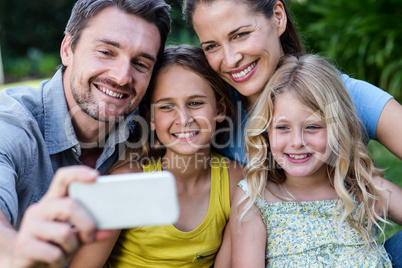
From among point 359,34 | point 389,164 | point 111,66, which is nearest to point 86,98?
point 111,66

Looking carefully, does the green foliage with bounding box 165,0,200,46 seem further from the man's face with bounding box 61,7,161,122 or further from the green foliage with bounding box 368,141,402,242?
the man's face with bounding box 61,7,161,122

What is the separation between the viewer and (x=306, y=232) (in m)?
2.53

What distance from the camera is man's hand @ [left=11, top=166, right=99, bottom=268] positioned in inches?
46.7

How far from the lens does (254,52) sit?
2.76 m

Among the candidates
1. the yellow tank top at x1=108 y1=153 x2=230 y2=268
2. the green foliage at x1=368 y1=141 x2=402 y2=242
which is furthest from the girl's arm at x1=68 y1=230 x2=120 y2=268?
the green foliage at x1=368 y1=141 x2=402 y2=242

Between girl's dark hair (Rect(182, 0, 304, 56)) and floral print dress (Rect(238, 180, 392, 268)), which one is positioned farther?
girl's dark hair (Rect(182, 0, 304, 56))

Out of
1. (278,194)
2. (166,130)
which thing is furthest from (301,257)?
(166,130)

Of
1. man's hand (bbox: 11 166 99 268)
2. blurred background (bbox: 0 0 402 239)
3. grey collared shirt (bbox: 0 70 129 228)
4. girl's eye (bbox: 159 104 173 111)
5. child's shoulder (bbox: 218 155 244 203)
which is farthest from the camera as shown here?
blurred background (bbox: 0 0 402 239)

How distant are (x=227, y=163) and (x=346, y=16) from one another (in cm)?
603

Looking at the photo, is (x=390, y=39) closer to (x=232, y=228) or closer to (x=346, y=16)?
(x=346, y=16)

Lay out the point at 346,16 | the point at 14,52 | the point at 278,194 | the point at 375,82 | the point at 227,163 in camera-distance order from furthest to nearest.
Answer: the point at 14,52, the point at 375,82, the point at 346,16, the point at 227,163, the point at 278,194

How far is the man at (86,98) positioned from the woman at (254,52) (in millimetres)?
389

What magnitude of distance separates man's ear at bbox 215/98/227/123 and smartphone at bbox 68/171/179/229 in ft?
5.69

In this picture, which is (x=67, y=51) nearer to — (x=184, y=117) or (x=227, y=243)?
(x=184, y=117)
